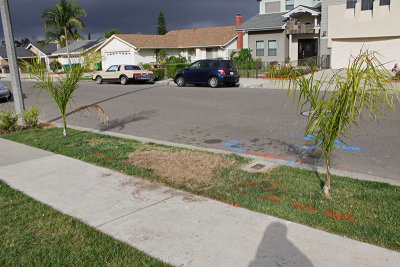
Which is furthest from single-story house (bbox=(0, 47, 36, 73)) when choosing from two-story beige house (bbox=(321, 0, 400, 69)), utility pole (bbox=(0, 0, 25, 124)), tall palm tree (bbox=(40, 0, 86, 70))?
utility pole (bbox=(0, 0, 25, 124))

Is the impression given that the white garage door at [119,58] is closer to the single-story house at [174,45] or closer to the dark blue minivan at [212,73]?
the single-story house at [174,45]

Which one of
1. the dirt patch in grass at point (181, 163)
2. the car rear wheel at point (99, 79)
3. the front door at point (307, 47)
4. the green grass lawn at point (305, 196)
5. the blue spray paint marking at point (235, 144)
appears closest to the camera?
the green grass lawn at point (305, 196)

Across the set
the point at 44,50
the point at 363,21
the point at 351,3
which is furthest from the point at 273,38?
the point at 44,50

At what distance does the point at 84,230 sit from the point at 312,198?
112 inches

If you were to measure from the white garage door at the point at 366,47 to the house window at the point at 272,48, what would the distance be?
7351 millimetres

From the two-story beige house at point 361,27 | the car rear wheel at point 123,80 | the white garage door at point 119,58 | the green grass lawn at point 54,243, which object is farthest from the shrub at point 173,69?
the green grass lawn at point 54,243

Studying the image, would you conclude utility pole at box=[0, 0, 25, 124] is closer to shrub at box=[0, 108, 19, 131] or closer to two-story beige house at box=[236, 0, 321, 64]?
shrub at box=[0, 108, 19, 131]

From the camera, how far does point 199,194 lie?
16.5 feet

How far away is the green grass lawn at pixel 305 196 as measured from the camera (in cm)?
393

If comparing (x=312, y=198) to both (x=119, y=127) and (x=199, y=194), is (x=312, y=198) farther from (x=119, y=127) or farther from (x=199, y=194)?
(x=119, y=127)

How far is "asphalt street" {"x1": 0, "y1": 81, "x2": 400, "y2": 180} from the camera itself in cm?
680

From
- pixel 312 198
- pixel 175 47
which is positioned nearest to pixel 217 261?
pixel 312 198

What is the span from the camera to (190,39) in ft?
147

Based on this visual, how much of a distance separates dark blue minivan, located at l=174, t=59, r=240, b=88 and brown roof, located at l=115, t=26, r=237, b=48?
19.4 meters
